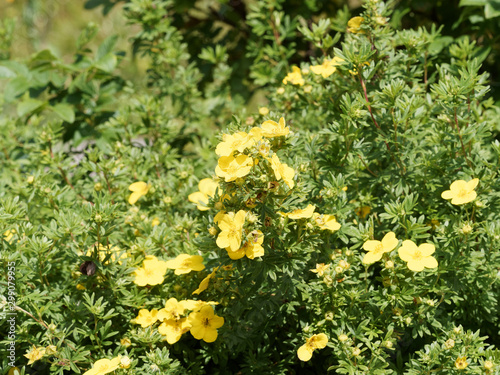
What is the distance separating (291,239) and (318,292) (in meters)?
0.24

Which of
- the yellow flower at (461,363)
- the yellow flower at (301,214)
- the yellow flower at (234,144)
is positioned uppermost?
the yellow flower at (234,144)

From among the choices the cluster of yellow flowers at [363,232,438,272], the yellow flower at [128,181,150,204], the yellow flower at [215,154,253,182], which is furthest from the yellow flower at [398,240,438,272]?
the yellow flower at [128,181,150,204]

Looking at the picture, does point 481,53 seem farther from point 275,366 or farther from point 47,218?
point 47,218

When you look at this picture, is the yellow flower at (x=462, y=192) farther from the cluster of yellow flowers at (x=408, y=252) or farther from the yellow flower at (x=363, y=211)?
the yellow flower at (x=363, y=211)

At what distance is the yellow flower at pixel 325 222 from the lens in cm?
148

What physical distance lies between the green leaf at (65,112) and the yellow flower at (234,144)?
130 centimetres

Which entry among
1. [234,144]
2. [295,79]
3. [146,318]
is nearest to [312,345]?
[146,318]

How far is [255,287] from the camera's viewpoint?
5.00ft

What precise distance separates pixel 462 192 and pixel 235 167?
0.75 m

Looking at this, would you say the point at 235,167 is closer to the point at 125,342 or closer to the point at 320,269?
the point at 320,269

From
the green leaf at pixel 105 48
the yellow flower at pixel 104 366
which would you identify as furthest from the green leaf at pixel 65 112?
the yellow flower at pixel 104 366

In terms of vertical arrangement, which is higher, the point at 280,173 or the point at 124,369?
the point at 280,173

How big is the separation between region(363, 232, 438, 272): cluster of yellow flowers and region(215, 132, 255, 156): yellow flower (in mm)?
508

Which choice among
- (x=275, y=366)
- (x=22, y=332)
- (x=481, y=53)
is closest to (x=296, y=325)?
(x=275, y=366)
